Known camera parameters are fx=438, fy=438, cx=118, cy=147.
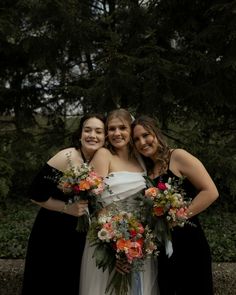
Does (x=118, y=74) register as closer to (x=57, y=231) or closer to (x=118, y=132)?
(x=118, y=132)

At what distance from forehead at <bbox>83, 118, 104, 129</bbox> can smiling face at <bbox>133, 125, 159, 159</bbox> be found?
0.89ft

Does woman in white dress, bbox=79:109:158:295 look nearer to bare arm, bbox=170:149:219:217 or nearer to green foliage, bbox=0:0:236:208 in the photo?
bare arm, bbox=170:149:219:217

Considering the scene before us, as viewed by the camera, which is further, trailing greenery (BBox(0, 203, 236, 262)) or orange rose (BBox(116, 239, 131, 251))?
trailing greenery (BBox(0, 203, 236, 262))

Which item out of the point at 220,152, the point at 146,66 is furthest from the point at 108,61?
the point at 220,152

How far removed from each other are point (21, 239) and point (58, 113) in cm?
307

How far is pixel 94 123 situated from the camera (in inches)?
130

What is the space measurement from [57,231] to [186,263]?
103cm

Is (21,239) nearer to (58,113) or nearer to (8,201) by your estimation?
(8,201)

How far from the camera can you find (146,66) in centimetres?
575

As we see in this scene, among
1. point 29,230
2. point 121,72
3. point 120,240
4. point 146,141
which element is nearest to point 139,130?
point 146,141

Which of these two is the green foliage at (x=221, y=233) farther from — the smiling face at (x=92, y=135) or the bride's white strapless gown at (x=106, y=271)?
the smiling face at (x=92, y=135)

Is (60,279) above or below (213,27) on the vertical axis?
below

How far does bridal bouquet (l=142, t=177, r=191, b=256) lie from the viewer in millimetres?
2809

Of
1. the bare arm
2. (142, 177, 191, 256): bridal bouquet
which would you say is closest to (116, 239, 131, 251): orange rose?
(142, 177, 191, 256): bridal bouquet
